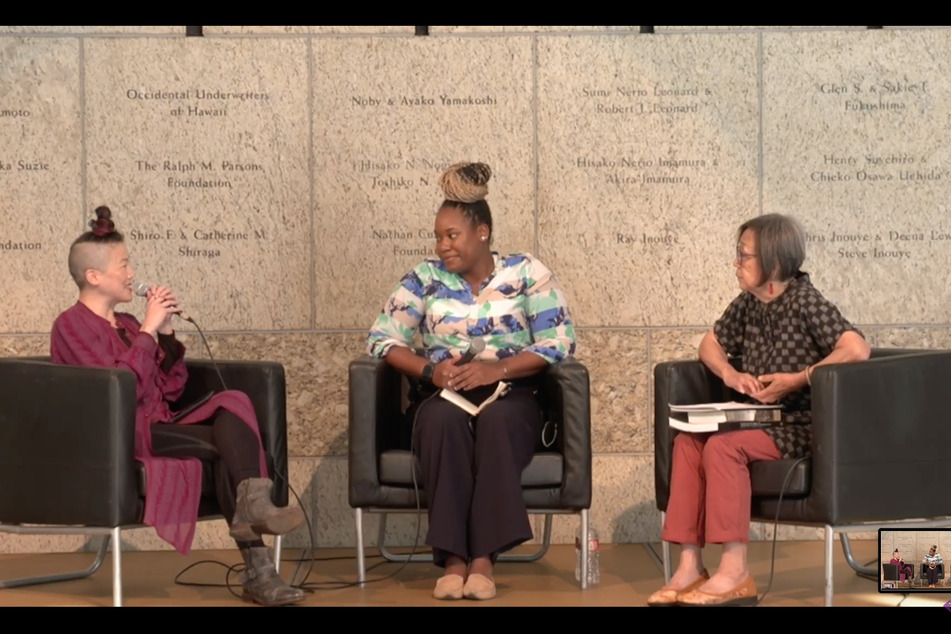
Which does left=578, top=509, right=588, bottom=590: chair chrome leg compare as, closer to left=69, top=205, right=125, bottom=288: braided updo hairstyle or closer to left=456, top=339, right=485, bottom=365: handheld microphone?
left=456, top=339, right=485, bottom=365: handheld microphone

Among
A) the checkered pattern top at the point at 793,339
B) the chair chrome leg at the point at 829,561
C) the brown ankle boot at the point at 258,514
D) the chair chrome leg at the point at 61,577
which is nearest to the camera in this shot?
the chair chrome leg at the point at 829,561

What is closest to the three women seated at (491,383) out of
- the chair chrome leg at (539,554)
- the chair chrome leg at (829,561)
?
the chair chrome leg at (829,561)

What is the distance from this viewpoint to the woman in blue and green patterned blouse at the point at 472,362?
4398 mm

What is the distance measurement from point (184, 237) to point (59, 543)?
131cm

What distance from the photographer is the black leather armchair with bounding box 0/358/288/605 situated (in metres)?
4.16

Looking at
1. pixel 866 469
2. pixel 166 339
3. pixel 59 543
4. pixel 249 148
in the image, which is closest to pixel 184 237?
pixel 249 148

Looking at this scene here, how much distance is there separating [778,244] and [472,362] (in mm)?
1093

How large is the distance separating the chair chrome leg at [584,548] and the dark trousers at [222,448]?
105 centimetres

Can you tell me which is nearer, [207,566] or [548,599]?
[548,599]

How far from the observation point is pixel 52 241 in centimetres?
549

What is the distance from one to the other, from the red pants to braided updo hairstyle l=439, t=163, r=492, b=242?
1.07 meters

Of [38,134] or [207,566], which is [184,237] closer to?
[38,134]

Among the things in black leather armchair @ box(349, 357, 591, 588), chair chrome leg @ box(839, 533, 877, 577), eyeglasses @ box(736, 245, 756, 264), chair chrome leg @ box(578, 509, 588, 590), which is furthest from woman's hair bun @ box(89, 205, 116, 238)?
chair chrome leg @ box(839, 533, 877, 577)

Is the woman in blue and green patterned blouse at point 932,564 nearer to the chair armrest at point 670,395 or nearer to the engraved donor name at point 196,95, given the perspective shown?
the chair armrest at point 670,395
